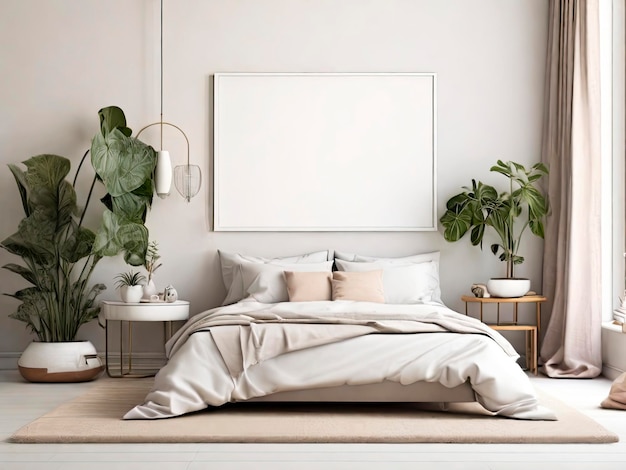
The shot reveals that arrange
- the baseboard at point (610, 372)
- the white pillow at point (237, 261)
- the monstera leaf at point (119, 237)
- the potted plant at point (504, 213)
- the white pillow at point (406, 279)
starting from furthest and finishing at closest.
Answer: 1. the white pillow at point (237, 261)
2. the potted plant at point (504, 213)
3. the white pillow at point (406, 279)
4. the monstera leaf at point (119, 237)
5. the baseboard at point (610, 372)

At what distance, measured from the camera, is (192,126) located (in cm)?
655

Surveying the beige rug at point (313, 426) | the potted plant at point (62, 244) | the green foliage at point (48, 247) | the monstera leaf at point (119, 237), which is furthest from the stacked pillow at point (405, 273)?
the green foliage at point (48, 247)

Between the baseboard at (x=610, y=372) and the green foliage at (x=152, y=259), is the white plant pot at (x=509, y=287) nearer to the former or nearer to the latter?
the baseboard at (x=610, y=372)

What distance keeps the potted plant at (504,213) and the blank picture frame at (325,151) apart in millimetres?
298

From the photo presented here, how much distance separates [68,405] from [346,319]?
1.69 meters

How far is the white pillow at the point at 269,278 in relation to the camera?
19.6 ft

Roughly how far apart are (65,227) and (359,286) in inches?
89.0

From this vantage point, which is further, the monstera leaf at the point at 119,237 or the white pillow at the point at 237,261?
the white pillow at the point at 237,261

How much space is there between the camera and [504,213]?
6.25m

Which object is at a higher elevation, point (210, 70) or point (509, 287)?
point (210, 70)

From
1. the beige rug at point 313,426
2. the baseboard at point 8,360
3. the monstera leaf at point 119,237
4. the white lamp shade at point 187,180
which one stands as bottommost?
the baseboard at point 8,360

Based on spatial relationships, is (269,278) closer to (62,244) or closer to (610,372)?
(62,244)

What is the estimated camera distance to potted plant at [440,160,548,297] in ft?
20.0

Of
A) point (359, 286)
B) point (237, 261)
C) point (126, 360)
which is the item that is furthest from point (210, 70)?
point (126, 360)
